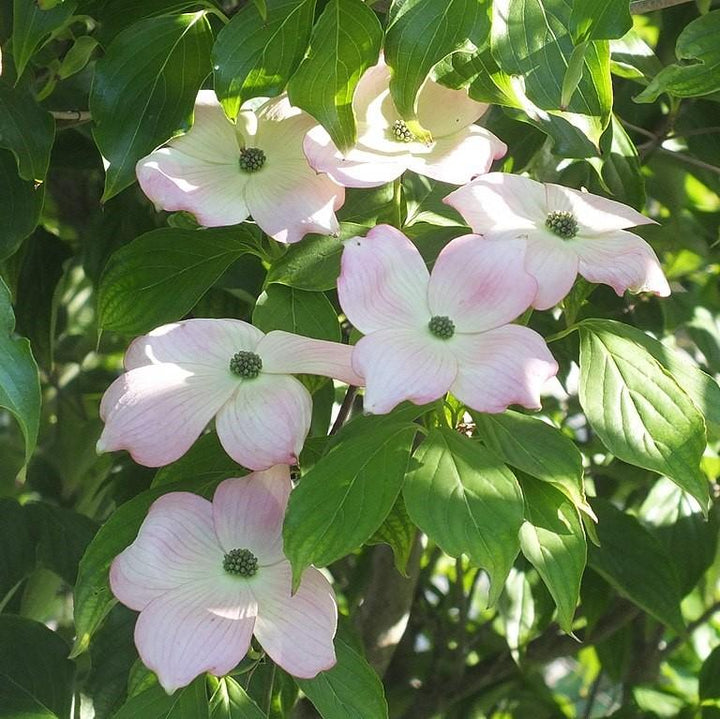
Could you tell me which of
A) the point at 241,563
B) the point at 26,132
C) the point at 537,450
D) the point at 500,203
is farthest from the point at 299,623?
the point at 26,132

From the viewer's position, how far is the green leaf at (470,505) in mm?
564

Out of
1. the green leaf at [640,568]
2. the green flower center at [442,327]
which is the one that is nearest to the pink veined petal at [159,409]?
the green flower center at [442,327]

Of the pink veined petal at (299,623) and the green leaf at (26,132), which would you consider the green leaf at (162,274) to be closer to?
the green leaf at (26,132)

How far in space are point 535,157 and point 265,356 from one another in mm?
362

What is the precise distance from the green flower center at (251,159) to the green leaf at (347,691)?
0.29 meters

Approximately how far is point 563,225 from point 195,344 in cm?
22

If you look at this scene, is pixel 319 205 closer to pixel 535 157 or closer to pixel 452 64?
pixel 452 64

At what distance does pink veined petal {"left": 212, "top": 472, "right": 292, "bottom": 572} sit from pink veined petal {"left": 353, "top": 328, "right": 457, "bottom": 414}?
0.09 m

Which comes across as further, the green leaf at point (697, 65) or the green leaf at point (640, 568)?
the green leaf at point (640, 568)

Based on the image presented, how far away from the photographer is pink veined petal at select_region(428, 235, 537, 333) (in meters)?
0.62

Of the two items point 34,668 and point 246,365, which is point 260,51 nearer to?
point 246,365

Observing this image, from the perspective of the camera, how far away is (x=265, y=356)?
634mm

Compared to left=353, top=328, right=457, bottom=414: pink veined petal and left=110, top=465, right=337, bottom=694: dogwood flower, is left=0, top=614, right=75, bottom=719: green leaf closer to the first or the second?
left=110, top=465, right=337, bottom=694: dogwood flower

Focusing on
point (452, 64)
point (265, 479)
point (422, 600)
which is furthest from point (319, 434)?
point (422, 600)
